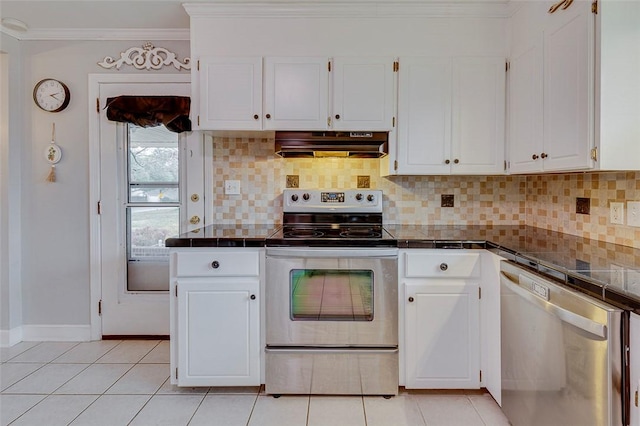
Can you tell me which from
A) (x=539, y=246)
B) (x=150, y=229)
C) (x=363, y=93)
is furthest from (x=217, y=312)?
(x=539, y=246)

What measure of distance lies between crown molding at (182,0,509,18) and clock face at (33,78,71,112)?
4.05ft

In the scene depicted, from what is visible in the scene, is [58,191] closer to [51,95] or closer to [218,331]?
[51,95]

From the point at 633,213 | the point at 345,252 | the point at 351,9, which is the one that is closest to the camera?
the point at 633,213

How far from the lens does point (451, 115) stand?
2.34m

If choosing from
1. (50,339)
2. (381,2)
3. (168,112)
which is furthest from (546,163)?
(50,339)

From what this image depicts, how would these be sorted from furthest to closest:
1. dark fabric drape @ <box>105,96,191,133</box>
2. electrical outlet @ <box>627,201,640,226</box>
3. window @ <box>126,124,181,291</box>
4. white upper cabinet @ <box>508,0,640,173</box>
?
1. window @ <box>126,124,181,291</box>
2. dark fabric drape @ <box>105,96,191,133</box>
3. electrical outlet @ <box>627,201,640,226</box>
4. white upper cabinet @ <box>508,0,640,173</box>

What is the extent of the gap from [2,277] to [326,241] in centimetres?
252

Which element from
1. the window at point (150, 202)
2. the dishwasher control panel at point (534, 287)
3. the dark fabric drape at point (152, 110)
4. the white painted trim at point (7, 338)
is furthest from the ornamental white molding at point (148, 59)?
the dishwasher control panel at point (534, 287)

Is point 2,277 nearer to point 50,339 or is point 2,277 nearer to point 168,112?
point 50,339

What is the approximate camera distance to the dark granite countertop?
3.84ft

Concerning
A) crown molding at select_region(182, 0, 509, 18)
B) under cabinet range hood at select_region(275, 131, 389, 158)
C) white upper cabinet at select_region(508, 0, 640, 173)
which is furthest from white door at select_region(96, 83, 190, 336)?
white upper cabinet at select_region(508, 0, 640, 173)

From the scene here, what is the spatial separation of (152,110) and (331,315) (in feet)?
6.10

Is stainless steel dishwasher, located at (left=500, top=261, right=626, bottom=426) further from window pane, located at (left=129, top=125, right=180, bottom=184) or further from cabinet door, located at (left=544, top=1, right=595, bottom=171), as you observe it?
window pane, located at (left=129, top=125, right=180, bottom=184)

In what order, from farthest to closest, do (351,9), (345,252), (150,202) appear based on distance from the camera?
(150,202), (351,9), (345,252)
